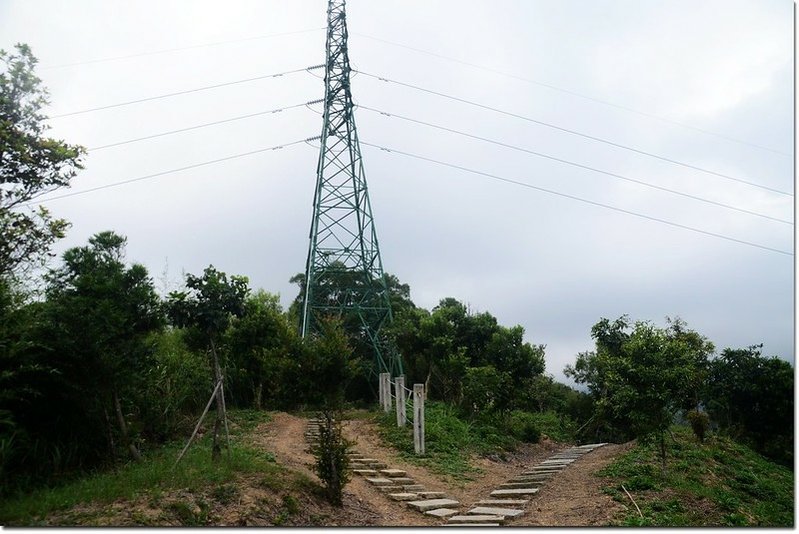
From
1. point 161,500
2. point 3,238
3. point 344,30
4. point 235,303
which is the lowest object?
point 161,500

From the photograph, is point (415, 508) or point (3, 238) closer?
point (3, 238)

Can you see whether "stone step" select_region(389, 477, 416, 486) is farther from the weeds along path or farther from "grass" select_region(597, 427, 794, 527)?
"grass" select_region(597, 427, 794, 527)

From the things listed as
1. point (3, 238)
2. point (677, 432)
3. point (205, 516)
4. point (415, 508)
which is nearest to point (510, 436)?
point (677, 432)

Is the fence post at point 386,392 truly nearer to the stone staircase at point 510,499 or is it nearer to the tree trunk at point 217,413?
the stone staircase at point 510,499

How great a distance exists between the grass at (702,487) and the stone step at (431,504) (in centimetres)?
255

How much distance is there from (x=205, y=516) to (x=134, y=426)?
153 inches

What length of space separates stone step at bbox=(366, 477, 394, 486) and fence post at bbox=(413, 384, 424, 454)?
7.77ft

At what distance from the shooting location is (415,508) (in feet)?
30.0

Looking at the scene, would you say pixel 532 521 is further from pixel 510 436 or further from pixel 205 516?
pixel 510 436

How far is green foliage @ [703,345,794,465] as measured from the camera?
17.9 m

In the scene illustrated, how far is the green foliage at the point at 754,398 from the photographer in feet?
58.8

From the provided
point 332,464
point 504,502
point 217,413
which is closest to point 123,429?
point 217,413

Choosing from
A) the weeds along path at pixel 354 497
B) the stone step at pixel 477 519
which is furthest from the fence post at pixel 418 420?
the stone step at pixel 477 519

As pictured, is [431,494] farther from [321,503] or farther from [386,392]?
[386,392]
